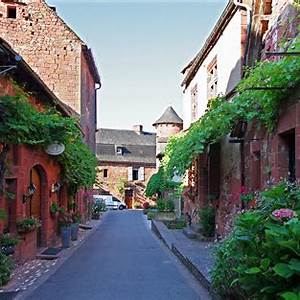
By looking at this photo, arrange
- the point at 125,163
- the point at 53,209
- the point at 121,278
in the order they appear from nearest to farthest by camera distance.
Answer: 1. the point at 121,278
2. the point at 53,209
3. the point at 125,163

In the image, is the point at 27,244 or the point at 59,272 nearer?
the point at 59,272

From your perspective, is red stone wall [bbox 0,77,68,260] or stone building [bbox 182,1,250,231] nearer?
red stone wall [bbox 0,77,68,260]

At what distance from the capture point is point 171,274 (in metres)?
9.30

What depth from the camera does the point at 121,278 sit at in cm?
878

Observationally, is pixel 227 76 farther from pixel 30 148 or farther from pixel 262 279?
pixel 262 279

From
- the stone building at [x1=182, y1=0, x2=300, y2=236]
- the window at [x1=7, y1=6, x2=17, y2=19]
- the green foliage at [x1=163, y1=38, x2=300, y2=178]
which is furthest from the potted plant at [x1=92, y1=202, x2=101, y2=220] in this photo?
the green foliage at [x1=163, y1=38, x2=300, y2=178]

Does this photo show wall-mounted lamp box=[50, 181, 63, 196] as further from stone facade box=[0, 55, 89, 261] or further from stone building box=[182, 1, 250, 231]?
stone building box=[182, 1, 250, 231]

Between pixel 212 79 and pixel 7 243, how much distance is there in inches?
356

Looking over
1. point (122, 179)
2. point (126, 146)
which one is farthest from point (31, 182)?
point (126, 146)

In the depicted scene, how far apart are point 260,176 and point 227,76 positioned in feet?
13.9

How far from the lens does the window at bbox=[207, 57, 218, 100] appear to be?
1482 cm

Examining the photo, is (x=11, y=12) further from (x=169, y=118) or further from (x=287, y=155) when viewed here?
(x=169, y=118)

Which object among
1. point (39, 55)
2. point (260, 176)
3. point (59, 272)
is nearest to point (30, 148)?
point (59, 272)

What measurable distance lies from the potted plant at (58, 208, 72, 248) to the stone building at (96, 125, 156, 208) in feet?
112
